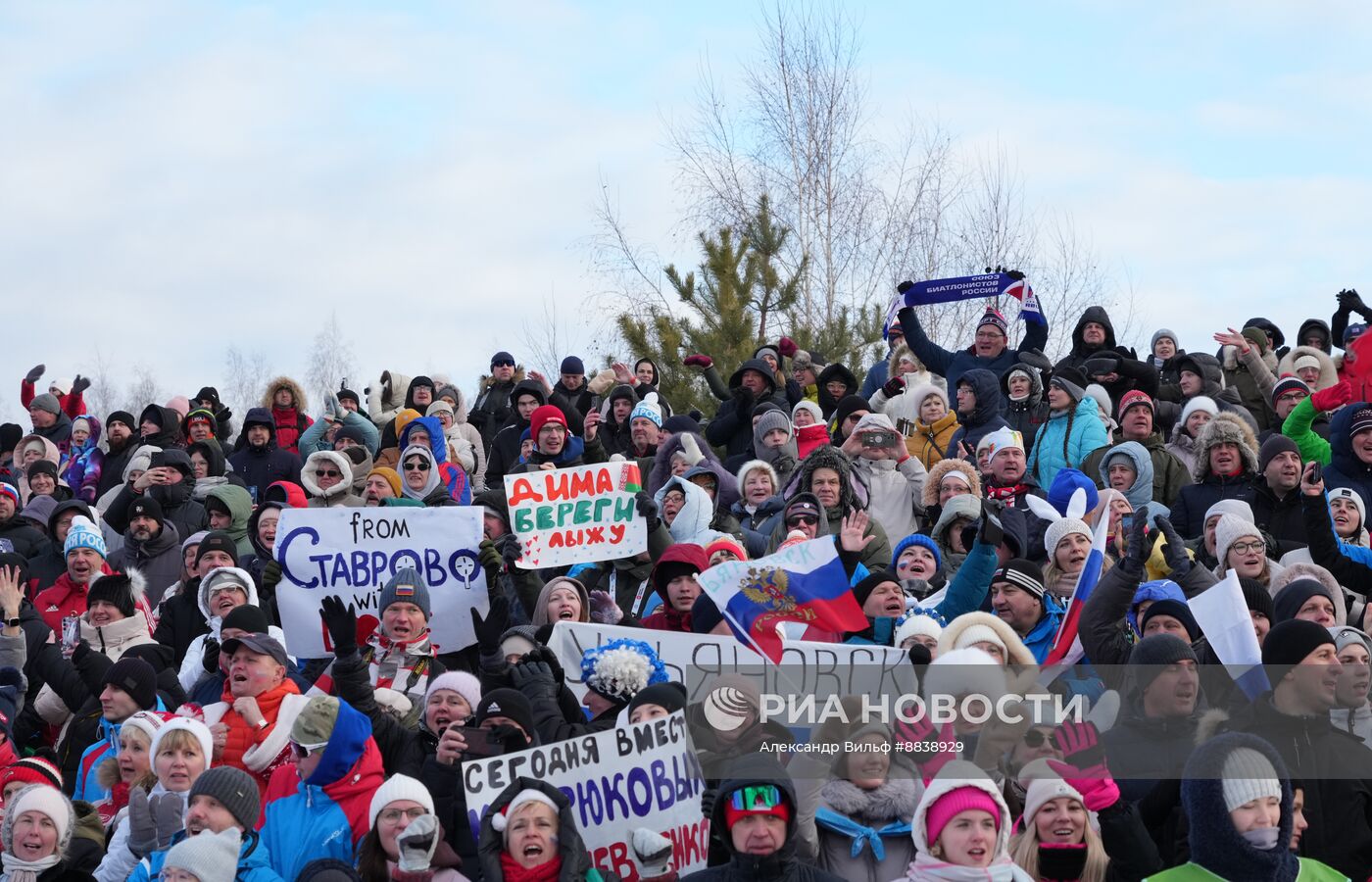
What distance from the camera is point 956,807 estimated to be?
580 cm

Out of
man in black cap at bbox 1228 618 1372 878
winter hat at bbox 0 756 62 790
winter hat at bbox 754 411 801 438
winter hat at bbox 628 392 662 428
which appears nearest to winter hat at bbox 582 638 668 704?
winter hat at bbox 0 756 62 790

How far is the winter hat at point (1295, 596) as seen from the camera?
7535 mm

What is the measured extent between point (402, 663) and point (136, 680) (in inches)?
49.9

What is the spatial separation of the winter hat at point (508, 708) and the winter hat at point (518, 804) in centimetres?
54

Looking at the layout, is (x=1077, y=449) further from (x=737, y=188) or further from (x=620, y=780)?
(x=737, y=188)

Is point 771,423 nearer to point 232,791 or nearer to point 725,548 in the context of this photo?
point 725,548

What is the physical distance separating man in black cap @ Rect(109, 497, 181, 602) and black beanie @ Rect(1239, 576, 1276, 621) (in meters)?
7.09

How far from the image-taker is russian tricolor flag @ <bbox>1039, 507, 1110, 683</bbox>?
741cm

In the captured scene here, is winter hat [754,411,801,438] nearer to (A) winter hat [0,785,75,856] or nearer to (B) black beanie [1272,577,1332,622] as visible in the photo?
(B) black beanie [1272,577,1332,622]

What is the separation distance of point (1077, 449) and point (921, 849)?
6.11 metres

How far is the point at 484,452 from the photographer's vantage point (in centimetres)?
1600

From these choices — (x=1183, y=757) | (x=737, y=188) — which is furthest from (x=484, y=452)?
(x=737, y=188)

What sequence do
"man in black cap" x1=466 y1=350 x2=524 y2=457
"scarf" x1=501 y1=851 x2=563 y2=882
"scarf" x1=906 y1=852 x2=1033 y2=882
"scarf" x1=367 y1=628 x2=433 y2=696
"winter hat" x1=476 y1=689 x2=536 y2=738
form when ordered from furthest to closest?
"man in black cap" x1=466 y1=350 x2=524 y2=457 < "scarf" x1=367 y1=628 x2=433 y2=696 < "winter hat" x1=476 y1=689 x2=536 y2=738 < "scarf" x1=501 y1=851 x2=563 y2=882 < "scarf" x1=906 y1=852 x2=1033 y2=882

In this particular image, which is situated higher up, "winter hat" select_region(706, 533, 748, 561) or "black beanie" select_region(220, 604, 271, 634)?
"winter hat" select_region(706, 533, 748, 561)
